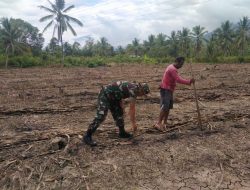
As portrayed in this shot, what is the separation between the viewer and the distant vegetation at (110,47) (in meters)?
38.9

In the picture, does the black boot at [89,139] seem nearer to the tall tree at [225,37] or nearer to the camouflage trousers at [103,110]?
the camouflage trousers at [103,110]

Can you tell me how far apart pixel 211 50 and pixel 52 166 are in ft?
150

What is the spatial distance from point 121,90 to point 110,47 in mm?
58660

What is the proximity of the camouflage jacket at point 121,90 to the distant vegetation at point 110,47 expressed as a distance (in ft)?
87.8

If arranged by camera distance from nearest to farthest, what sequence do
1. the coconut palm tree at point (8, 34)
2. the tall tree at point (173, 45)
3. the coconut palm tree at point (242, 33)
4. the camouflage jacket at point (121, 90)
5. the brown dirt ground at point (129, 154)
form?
1. the brown dirt ground at point (129, 154)
2. the camouflage jacket at point (121, 90)
3. the coconut palm tree at point (8, 34)
4. the coconut palm tree at point (242, 33)
5. the tall tree at point (173, 45)

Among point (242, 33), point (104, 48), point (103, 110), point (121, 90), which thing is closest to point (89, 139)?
point (103, 110)

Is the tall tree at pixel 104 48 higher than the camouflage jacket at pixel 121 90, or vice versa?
the tall tree at pixel 104 48

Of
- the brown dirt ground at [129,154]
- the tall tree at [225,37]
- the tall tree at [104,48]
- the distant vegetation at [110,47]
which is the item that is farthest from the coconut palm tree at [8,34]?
the tall tree at [225,37]

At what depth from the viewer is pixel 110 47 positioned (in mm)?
64438

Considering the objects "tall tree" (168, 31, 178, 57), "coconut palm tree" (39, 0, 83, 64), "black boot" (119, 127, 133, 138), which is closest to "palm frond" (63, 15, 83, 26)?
"coconut palm tree" (39, 0, 83, 64)

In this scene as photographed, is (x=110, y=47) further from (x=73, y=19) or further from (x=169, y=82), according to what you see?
(x=169, y=82)

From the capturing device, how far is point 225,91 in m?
13.8

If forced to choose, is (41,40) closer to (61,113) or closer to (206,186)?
(61,113)

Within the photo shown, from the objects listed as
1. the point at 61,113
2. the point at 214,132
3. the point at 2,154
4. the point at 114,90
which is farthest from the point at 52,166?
the point at 61,113
